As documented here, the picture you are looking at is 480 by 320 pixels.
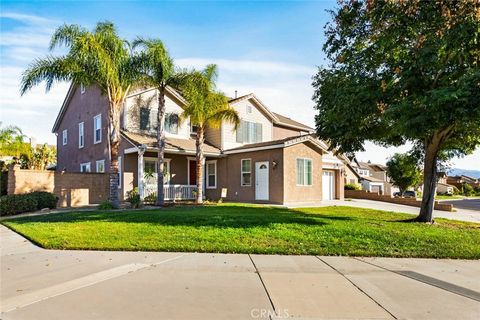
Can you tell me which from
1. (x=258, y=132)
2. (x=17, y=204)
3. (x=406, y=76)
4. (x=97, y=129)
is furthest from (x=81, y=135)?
(x=406, y=76)

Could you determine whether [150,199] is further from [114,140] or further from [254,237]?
[254,237]

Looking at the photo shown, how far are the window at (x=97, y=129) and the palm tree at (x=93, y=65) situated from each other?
6528 millimetres

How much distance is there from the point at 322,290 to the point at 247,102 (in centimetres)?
1936

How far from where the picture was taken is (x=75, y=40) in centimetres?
1395

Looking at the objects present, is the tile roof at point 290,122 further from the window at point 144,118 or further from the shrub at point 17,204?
the shrub at point 17,204

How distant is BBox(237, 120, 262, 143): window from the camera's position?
75.5 ft

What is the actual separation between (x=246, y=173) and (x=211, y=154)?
7.96 ft

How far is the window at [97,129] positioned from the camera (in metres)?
21.4

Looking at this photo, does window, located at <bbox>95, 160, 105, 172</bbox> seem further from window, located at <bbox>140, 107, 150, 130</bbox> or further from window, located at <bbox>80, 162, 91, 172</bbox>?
window, located at <bbox>140, 107, 150, 130</bbox>

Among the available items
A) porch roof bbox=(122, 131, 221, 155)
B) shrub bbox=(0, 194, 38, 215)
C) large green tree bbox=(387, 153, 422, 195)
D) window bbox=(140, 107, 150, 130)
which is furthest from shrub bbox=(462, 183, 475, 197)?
shrub bbox=(0, 194, 38, 215)

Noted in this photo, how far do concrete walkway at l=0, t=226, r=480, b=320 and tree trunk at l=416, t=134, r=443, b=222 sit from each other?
5.56 metres

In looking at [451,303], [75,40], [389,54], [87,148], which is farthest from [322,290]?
[87,148]

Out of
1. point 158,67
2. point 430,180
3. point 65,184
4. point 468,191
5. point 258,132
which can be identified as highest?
point 158,67

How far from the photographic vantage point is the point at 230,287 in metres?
4.98
